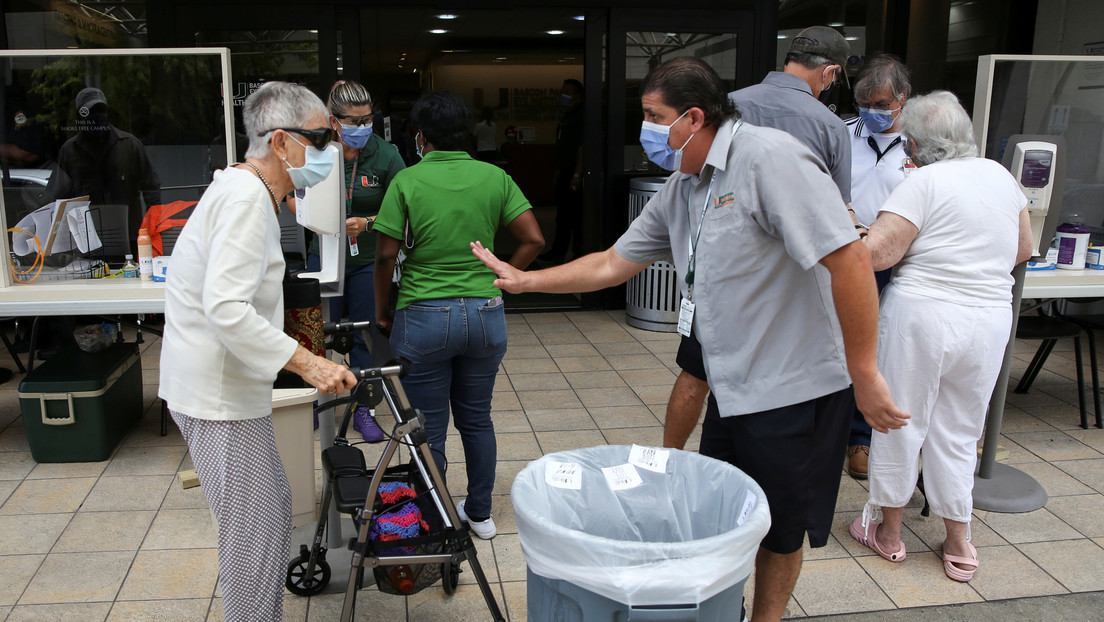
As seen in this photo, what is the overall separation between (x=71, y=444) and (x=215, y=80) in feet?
6.78

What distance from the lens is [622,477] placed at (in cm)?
211

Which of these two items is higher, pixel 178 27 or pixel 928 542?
pixel 178 27

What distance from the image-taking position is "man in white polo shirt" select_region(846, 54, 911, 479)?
12.9 ft

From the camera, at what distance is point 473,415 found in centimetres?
329

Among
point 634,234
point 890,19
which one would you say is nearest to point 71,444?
point 634,234

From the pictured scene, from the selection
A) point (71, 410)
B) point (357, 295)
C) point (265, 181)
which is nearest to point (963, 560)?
point (265, 181)

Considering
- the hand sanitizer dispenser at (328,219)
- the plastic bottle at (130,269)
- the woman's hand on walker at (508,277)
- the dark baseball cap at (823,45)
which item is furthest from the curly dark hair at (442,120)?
the plastic bottle at (130,269)

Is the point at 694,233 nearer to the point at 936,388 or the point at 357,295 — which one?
the point at 936,388

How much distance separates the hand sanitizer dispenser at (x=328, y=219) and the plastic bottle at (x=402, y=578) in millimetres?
1355

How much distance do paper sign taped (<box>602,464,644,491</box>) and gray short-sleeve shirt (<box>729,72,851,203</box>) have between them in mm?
1607

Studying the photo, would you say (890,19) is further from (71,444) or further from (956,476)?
(71,444)

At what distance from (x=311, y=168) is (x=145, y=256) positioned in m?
2.56

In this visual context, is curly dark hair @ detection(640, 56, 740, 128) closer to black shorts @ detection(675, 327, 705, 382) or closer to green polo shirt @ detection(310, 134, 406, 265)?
black shorts @ detection(675, 327, 705, 382)

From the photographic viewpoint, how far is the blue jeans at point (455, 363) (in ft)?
10.2
